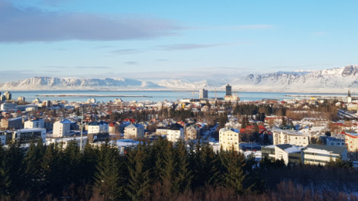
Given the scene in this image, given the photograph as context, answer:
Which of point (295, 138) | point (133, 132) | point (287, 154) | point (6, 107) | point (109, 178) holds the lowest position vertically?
point (6, 107)

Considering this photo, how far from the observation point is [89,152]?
5004 millimetres

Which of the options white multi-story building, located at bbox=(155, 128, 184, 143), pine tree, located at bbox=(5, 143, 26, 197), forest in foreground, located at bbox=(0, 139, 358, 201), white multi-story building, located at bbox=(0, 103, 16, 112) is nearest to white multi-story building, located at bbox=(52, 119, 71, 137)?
white multi-story building, located at bbox=(155, 128, 184, 143)

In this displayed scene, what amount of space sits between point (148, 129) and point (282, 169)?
32.9ft

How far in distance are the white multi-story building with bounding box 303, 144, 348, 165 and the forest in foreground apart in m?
2.09

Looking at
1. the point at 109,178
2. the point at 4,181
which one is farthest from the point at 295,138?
the point at 4,181

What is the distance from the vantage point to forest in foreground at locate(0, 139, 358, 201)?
13.2 ft

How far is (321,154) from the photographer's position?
7293mm

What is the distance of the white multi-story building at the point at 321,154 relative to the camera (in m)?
7.13

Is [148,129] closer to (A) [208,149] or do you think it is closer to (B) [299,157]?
(B) [299,157]

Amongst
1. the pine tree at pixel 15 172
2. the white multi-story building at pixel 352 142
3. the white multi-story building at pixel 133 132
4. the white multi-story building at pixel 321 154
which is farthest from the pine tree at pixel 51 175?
the white multi-story building at pixel 352 142

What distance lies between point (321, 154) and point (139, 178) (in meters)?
5.09

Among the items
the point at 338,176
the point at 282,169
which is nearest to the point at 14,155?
the point at 282,169

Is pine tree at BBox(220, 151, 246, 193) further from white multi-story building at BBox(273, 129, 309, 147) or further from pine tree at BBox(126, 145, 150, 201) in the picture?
white multi-story building at BBox(273, 129, 309, 147)

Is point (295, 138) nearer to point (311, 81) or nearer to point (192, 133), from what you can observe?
point (192, 133)
